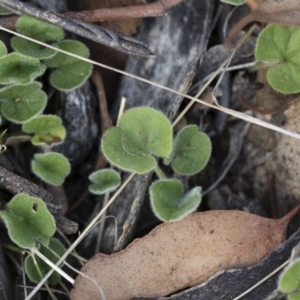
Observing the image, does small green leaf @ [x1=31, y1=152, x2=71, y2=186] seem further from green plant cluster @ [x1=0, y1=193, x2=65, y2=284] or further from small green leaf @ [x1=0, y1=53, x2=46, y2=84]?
small green leaf @ [x1=0, y1=53, x2=46, y2=84]

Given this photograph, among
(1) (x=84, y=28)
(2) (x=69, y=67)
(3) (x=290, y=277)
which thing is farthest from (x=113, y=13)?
(3) (x=290, y=277)

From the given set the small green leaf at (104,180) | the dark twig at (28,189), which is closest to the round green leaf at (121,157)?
the small green leaf at (104,180)

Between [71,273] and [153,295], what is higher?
[153,295]

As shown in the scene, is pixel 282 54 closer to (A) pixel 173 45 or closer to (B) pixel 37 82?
(A) pixel 173 45

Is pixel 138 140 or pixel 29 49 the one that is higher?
pixel 29 49

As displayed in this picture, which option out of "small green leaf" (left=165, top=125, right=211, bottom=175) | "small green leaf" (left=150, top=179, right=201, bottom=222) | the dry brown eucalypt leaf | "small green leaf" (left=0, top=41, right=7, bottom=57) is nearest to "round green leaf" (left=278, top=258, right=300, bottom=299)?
the dry brown eucalypt leaf

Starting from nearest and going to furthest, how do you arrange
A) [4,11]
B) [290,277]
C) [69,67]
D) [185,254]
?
[290,277], [185,254], [4,11], [69,67]

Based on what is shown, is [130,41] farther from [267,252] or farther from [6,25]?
[267,252]

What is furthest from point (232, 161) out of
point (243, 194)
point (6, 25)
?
point (6, 25)
